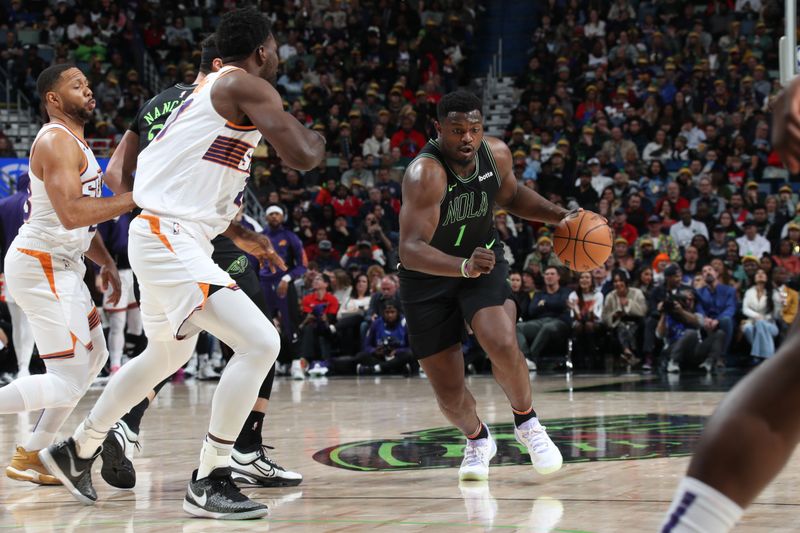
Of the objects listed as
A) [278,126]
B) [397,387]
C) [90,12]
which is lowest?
[397,387]

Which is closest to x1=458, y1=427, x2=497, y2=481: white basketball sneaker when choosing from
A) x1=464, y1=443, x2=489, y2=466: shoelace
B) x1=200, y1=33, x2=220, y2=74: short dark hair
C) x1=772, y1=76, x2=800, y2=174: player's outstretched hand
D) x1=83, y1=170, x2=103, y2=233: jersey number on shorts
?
x1=464, y1=443, x2=489, y2=466: shoelace

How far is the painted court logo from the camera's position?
541 centimetres

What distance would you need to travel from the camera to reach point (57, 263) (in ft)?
16.3

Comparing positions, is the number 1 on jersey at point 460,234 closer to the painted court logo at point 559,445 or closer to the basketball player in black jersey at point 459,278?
the basketball player in black jersey at point 459,278

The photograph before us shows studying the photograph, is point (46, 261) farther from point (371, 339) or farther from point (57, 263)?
point (371, 339)

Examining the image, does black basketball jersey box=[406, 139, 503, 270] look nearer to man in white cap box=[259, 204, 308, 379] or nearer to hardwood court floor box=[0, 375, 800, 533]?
hardwood court floor box=[0, 375, 800, 533]

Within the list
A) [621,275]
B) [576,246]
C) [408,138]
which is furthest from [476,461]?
[408,138]

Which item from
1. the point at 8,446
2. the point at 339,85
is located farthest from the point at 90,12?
the point at 8,446

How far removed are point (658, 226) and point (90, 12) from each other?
40.3 ft

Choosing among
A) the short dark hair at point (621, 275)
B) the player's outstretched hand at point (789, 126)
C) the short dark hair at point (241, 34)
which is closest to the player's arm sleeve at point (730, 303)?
the short dark hair at point (621, 275)

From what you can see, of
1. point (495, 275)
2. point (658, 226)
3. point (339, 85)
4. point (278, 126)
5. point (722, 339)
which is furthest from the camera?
point (339, 85)

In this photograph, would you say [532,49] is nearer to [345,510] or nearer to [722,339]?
[722,339]

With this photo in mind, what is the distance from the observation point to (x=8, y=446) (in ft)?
20.7

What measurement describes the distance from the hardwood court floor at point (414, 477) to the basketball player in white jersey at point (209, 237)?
25 cm
